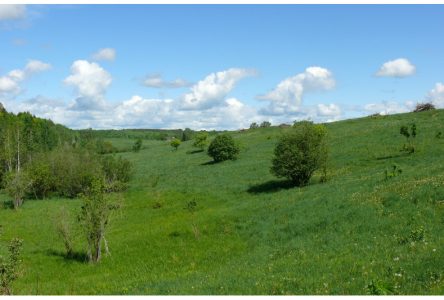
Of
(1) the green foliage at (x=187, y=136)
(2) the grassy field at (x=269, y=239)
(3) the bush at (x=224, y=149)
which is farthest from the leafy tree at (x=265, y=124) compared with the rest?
(2) the grassy field at (x=269, y=239)

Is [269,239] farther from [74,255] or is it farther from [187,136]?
[187,136]

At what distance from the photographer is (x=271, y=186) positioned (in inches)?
1757

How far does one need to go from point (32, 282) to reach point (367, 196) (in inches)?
782

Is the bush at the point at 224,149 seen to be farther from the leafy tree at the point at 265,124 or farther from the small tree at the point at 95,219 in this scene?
the leafy tree at the point at 265,124

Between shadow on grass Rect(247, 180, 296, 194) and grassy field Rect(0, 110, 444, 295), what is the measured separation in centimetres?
13

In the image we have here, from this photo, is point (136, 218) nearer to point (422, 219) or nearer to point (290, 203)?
point (290, 203)

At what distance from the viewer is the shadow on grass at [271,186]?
140 feet

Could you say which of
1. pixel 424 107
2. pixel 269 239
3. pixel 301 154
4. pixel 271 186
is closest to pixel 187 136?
pixel 424 107

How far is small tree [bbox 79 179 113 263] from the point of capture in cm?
2677

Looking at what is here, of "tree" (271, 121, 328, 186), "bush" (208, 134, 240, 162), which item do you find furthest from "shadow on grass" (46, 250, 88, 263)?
"bush" (208, 134, 240, 162)

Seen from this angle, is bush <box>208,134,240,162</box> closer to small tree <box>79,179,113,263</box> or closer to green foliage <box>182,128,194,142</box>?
small tree <box>79,179,113,263</box>

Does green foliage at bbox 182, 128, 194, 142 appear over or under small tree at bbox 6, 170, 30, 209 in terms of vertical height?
over

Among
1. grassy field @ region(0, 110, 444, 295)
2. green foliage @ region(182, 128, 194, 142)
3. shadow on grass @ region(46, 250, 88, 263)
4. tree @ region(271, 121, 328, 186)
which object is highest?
green foliage @ region(182, 128, 194, 142)

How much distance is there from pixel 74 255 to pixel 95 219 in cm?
338
